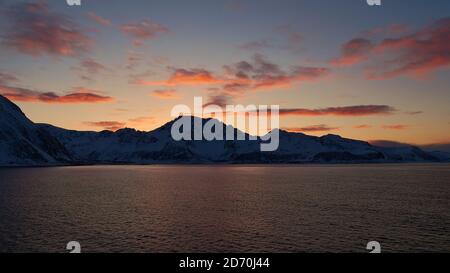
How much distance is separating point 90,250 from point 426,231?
5162 centimetres

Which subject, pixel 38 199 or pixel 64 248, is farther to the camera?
pixel 38 199

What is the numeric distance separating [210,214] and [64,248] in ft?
113

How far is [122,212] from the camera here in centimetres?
8131

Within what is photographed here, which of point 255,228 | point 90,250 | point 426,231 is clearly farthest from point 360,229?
point 90,250

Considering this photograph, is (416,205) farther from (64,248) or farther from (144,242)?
(64,248)

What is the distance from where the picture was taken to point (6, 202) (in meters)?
96.5

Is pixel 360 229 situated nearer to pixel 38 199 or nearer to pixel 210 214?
pixel 210 214

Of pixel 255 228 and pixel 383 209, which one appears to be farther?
pixel 383 209
